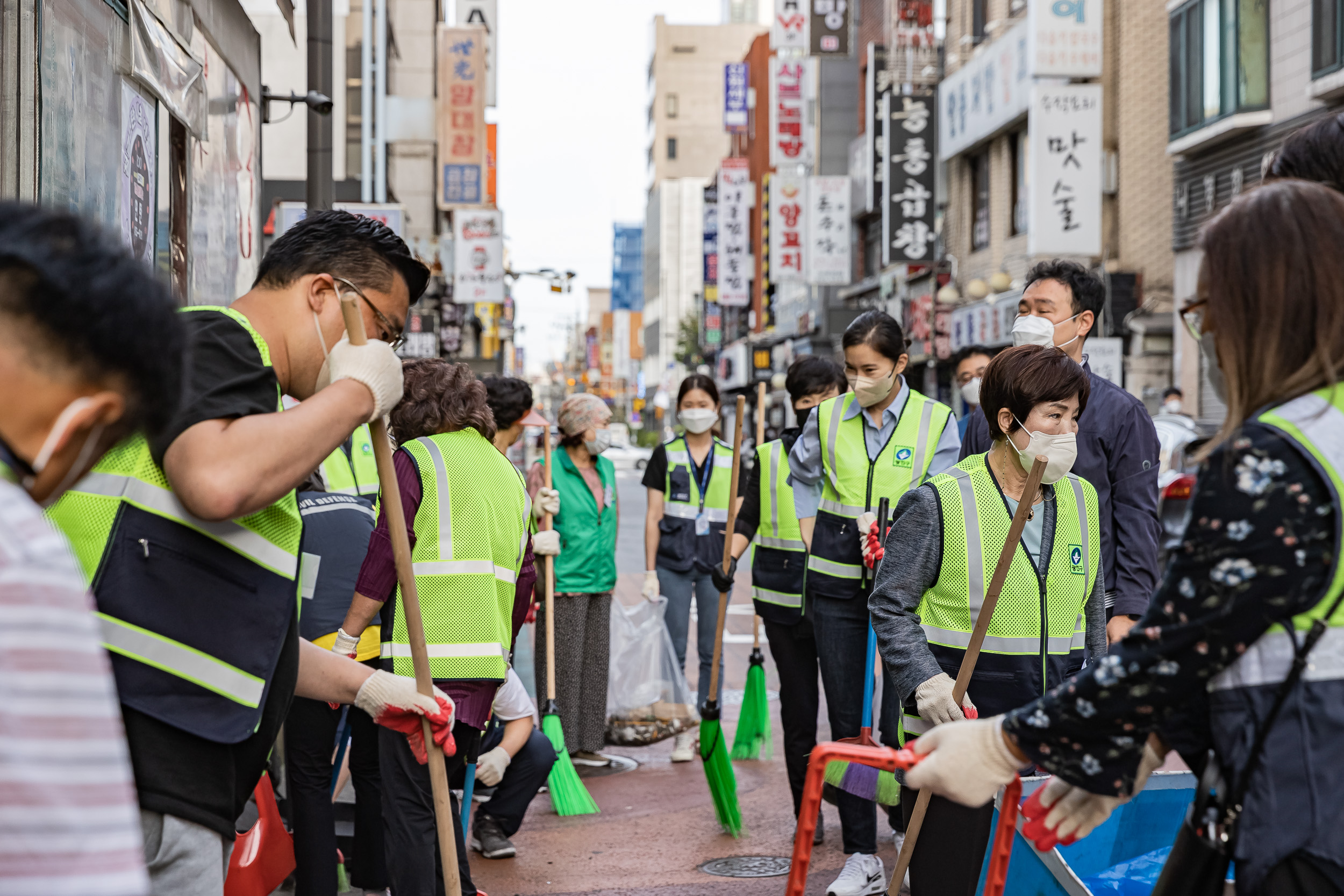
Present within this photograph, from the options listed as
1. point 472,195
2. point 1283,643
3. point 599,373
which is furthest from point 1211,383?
point 599,373

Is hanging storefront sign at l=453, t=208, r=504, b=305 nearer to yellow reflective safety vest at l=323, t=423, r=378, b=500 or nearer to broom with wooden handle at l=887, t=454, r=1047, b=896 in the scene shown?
yellow reflective safety vest at l=323, t=423, r=378, b=500

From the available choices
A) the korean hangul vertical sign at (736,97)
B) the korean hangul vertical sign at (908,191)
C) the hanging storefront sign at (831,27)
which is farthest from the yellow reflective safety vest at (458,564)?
the korean hangul vertical sign at (736,97)

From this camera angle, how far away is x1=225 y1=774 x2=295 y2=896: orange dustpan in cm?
353

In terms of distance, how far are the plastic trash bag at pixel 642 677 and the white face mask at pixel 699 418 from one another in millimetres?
1174

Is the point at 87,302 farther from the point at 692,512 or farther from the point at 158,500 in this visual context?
the point at 692,512

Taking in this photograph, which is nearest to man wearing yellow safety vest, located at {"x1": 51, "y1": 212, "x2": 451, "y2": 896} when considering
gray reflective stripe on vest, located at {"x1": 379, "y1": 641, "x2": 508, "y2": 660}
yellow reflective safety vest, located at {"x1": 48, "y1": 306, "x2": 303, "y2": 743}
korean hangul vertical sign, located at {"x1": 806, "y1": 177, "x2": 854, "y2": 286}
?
yellow reflective safety vest, located at {"x1": 48, "y1": 306, "x2": 303, "y2": 743}

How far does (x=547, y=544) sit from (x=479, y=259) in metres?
22.9

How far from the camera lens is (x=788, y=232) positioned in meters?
31.4

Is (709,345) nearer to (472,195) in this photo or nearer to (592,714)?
(472,195)

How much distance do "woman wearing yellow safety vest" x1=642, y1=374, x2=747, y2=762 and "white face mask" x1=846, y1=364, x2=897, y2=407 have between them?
2.49 metres

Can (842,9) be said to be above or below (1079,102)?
above

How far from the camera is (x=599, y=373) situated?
120 meters

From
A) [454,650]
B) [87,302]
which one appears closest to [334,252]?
[87,302]

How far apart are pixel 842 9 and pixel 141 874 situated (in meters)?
32.7
